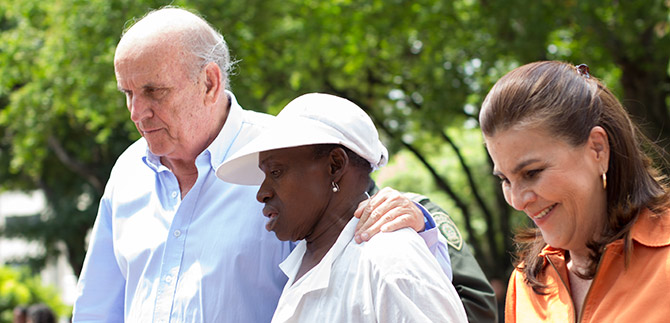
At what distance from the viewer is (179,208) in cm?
296

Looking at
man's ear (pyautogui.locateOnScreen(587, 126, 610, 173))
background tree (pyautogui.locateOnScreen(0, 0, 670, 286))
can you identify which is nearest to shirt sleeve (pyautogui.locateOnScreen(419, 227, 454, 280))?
man's ear (pyautogui.locateOnScreen(587, 126, 610, 173))

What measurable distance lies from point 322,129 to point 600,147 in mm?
812

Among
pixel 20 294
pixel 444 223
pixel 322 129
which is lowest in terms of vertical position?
pixel 20 294

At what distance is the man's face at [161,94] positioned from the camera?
9.62 feet

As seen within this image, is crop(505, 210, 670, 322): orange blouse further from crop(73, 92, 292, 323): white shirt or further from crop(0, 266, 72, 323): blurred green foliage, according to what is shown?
crop(0, 266, 72, 323): blurred green foliage

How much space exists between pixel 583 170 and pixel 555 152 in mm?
100

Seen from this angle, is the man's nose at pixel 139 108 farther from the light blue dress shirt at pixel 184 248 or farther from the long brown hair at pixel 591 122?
the long brown hair at pixel 591 122

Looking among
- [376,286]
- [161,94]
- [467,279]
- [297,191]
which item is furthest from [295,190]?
[467,279]

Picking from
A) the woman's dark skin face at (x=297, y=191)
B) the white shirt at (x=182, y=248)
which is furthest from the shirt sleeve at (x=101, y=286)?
the woman's dark skin face at (x=297, y=191)

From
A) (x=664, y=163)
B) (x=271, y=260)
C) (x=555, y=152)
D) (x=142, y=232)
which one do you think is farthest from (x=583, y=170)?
(x=142, y=232)

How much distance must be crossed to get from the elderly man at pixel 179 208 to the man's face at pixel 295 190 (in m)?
0.39

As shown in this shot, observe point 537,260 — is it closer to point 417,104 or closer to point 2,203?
point 417,104

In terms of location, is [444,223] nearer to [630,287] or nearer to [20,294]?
[630,287]

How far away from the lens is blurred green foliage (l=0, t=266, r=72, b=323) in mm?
13945
